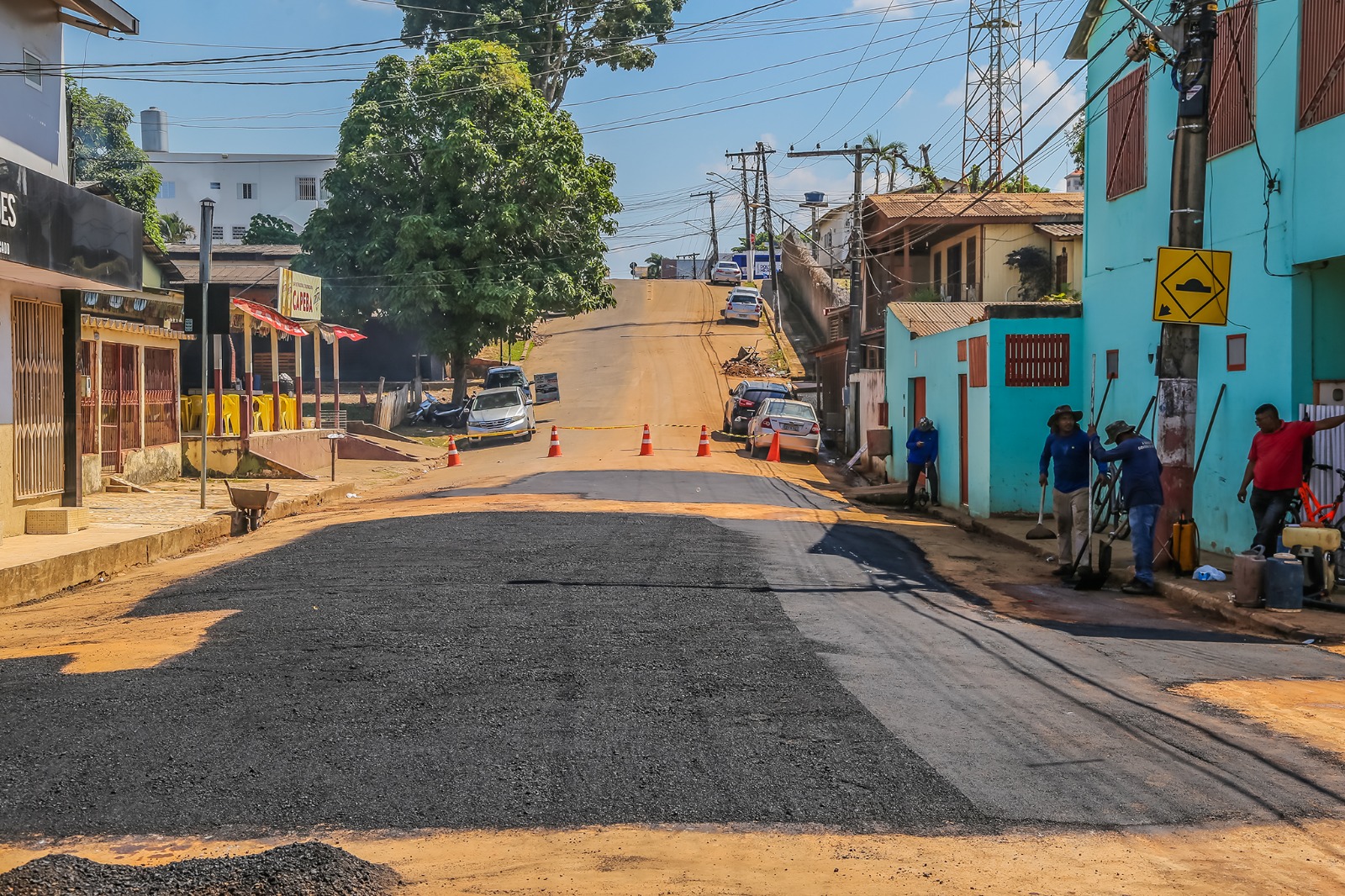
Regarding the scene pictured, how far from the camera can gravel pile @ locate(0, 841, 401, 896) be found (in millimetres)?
4566

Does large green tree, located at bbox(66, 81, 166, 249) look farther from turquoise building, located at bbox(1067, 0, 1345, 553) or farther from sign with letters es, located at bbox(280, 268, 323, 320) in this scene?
turquoise building, located at bbox(1067, 0, 1345, 553)

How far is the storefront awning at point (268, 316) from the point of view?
24.3 m

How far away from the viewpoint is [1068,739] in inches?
258

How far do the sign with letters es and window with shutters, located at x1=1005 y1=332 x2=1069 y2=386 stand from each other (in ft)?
51.6

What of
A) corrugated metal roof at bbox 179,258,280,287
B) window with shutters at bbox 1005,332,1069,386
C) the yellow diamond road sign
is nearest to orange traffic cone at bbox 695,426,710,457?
window with shutters at bbox 1005,332,1069,386

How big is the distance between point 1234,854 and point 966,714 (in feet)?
6.79

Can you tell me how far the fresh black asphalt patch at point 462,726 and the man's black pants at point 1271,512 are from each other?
5040mm

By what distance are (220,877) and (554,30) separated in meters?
56.2

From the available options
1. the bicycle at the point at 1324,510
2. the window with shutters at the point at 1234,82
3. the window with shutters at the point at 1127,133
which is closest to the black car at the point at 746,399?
the window with shutters at the point at 1127,133

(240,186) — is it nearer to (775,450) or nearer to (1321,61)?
(775,450)

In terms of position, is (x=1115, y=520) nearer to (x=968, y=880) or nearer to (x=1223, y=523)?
(x=1223, y=523)

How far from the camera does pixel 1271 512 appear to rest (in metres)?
11.7

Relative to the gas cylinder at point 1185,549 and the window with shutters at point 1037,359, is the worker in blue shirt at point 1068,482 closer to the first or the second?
the gas cylinder at point 1185,549

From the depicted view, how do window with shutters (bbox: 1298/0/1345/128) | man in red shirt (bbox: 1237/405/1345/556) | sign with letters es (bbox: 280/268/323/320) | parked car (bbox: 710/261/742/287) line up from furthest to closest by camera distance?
parked car (bbox: 710/261/742/287), sign with letters es (bbox: 280/268/323/320), window with shutters (bbox: 1298/0/1345/128), man in red shirt (bbox: 1237/405/1345/556)
